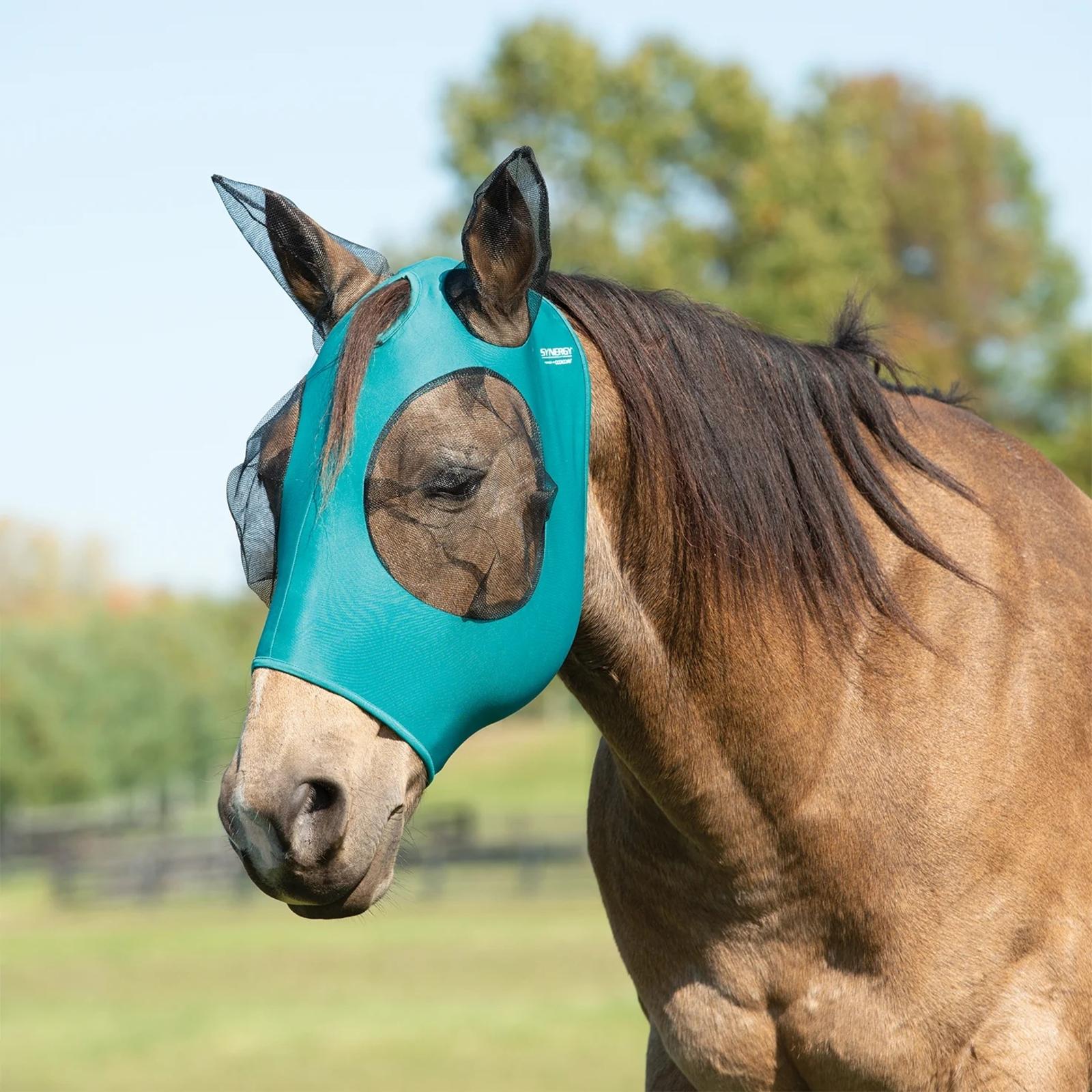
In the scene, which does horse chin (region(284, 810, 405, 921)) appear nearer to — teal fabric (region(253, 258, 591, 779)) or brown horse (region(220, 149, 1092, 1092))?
teal fabric (region(253, 258, 591, 779))

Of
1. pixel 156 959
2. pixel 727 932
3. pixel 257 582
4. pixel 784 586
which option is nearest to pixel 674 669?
pixel 784 586

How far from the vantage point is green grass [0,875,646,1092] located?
38.5 ft

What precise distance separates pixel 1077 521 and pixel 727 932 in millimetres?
1282

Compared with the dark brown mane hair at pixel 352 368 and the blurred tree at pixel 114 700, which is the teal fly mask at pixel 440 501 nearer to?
the dark brown mane hair at pixel 352 368

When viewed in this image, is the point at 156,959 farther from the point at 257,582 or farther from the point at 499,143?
the point at 257,582

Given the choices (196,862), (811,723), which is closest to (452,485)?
(811,723)

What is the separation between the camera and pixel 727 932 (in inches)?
115

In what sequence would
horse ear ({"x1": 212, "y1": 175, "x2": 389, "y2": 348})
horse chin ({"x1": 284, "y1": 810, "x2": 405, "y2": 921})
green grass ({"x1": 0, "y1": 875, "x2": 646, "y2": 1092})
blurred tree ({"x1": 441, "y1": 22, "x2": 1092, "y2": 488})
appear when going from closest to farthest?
horse chin ({"x1": 284, "y1": 810, "x2": 405, "y2": 921}) < horse ear ({"x1": 212, "y1": 175, "x2": 389, "y2": 348}) < green grass ({"x1": 0, "y1": 875, "x2": 646, "y2": 1092}) < blurred tree ({"x1": 441, "y1": 22, "x2": 1092, "y2": 488})

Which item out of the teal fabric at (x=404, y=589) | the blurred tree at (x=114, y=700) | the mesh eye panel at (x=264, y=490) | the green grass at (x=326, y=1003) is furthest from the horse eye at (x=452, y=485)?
the blurred tree at (x=114, y=700)

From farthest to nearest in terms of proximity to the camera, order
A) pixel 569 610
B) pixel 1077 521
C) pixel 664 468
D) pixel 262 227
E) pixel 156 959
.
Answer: pixel 156 959 < pixel 1077 521 < pixel 262 227 < pixel 664 468 < pixel 569 610

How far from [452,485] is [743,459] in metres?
0.71

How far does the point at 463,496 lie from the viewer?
7.98 feet

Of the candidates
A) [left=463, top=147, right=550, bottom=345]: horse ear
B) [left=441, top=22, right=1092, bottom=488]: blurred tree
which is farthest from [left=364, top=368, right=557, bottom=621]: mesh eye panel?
[left=441, top=22, right=1092, bottom=488]: blurred tree

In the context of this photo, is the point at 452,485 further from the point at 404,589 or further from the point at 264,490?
the point at 264,490
